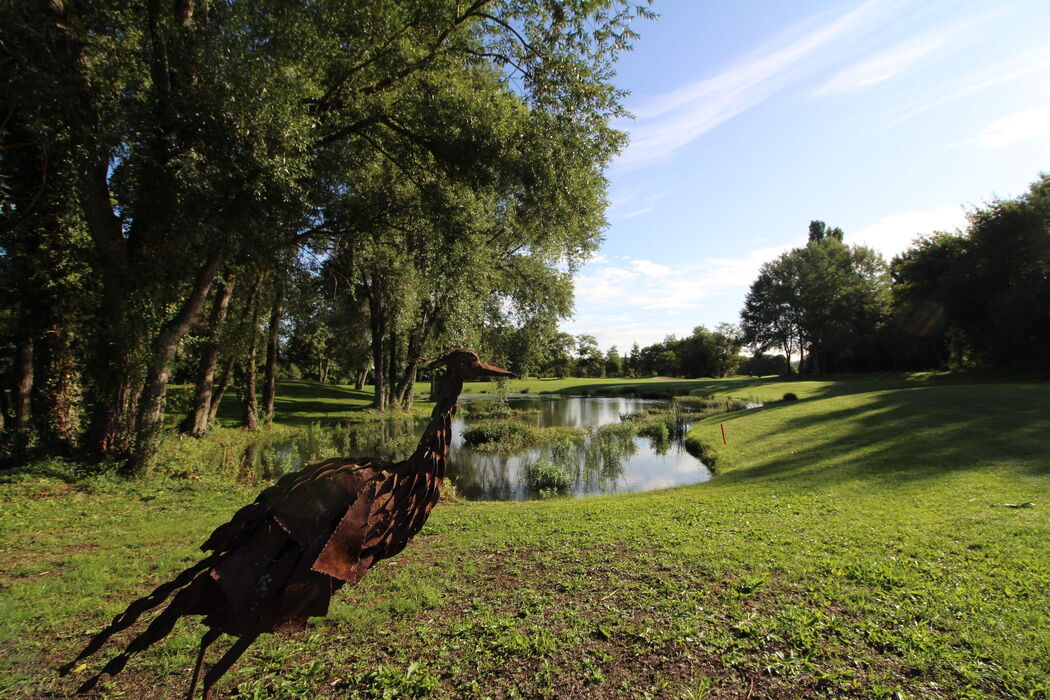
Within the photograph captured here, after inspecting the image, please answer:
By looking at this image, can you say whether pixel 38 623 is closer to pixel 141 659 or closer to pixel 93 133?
pixel 141 659

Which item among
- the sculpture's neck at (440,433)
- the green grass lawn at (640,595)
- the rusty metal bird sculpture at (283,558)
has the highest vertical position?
the sculpture's neck at (440,433)

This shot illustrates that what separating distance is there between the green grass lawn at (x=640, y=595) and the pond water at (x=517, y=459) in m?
4.30

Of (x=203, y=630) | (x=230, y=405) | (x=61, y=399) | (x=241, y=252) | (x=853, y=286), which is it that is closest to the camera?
(x=203, y=630)

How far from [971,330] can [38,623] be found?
131ft

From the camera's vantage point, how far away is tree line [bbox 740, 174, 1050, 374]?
992 inches

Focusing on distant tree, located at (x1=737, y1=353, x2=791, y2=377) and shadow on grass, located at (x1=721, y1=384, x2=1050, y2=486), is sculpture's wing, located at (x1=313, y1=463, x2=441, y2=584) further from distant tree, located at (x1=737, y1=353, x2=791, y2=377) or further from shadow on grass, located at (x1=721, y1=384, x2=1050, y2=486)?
distant tree, located at (x1=737, y1=353, x2=791, y2=377)

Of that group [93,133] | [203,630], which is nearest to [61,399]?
[93,133]

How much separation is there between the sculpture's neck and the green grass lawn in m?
1.50

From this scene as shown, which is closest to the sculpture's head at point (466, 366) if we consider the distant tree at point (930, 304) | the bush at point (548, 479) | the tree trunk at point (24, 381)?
the bush at point (548, 479)

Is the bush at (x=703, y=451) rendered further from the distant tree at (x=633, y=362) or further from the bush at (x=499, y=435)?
the distant tree at (x=633, y=362)

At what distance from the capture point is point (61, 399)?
35.4ft

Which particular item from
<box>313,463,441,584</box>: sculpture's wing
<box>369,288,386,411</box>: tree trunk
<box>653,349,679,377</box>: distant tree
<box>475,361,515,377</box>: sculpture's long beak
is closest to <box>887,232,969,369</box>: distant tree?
<box>369,288,386,411</box>: tree trunk

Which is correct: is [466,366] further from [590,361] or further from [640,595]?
[590,361]

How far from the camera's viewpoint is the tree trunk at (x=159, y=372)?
10109 mm
